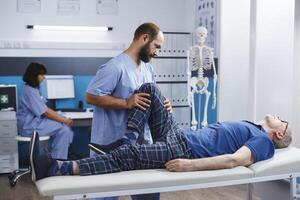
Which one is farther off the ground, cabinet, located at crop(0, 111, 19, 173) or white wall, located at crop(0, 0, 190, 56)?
white wall, located at crop(0, 0, 190, 56)

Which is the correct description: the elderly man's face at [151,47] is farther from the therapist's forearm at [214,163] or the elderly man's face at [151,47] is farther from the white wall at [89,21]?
the white wall at [89,21]

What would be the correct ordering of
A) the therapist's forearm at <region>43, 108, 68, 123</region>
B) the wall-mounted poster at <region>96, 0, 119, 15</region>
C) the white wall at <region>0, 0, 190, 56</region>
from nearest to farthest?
the therapist's forearm at <region>43, 108, 68, 123</region> < the white wall at <region>0, 0, 190, 56</region> < the wall-mounted poster at <region>96, 0, 119, 15</region>

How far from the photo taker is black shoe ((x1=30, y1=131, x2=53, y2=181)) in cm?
192

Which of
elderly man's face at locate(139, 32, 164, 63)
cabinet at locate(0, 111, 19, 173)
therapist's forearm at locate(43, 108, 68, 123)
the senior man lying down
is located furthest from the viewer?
therapist's forearm at locate(43, 108, 68, 123)

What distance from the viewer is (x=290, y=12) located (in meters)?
3.86

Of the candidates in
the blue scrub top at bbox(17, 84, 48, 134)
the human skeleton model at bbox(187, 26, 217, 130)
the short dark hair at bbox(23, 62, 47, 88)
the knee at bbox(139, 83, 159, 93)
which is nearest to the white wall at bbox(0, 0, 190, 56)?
the short dark hair at bbox(23, 62, 47, 88)

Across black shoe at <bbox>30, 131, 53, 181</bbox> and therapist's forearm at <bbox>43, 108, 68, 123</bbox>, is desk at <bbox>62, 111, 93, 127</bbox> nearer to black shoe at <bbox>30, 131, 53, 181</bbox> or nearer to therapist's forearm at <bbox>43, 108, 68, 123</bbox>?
therapist's forearm at <bbox>43, 108, 68, 123</bbox>

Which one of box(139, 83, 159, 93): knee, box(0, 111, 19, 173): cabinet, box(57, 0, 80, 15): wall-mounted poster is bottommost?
box(0, 111, 19, 173): cabinet

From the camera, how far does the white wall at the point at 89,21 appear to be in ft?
15.9

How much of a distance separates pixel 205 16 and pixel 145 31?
98.8 inches

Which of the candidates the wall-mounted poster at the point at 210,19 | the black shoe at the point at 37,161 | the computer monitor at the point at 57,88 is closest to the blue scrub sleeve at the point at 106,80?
the black shoe at the point at 37,161

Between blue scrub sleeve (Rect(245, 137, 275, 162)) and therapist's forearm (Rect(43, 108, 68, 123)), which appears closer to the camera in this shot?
blue scrub sleeve (Rect(245, 137, 275, 162))

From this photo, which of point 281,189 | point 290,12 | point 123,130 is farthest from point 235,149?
point 290,12

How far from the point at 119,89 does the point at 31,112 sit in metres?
2.25
